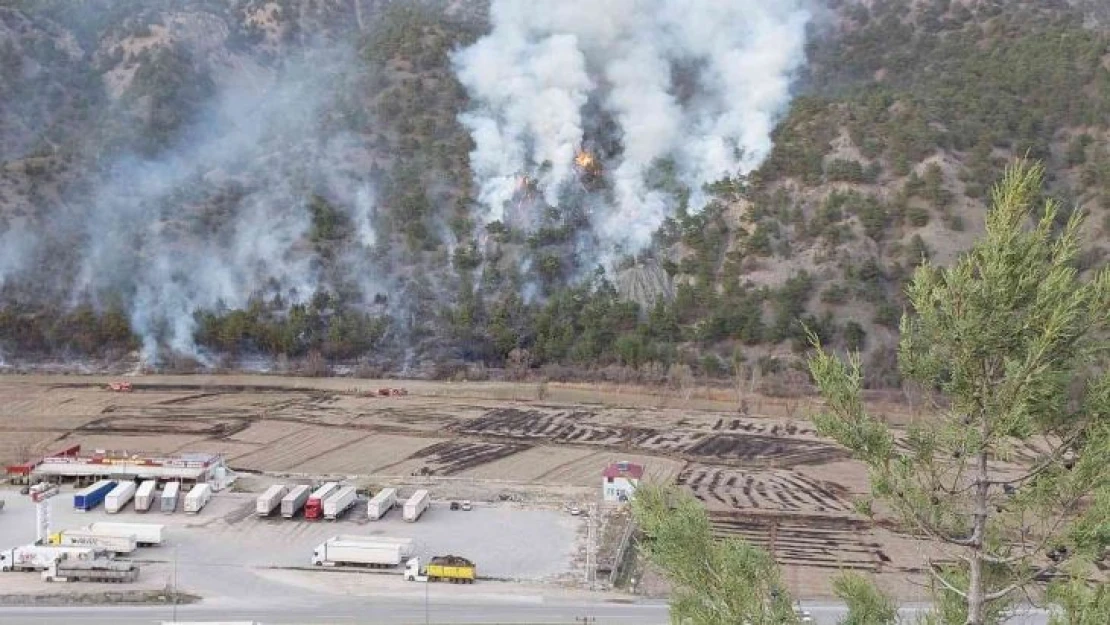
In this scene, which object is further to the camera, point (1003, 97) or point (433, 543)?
point (1003, 97)

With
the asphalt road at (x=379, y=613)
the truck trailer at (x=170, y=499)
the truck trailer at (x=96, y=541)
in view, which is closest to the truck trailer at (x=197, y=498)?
the truck trailer at (x=170, y=499)

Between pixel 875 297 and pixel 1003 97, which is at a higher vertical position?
pixel 1003 97

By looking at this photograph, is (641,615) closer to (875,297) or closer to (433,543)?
(433,543)

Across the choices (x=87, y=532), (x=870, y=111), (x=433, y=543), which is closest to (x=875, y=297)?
(x=870, y=111)

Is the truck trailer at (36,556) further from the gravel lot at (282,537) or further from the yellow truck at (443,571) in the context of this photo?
the yellow truck at (443,571)

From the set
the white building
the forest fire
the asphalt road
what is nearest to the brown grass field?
the white building

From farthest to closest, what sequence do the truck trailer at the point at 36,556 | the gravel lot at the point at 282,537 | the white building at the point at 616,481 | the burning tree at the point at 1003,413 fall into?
the white building at the point at 616,481, the gravel lot at the point at 282,537, the truck trailer at the point at 36,556, the burning tree at the point at 1003,413
